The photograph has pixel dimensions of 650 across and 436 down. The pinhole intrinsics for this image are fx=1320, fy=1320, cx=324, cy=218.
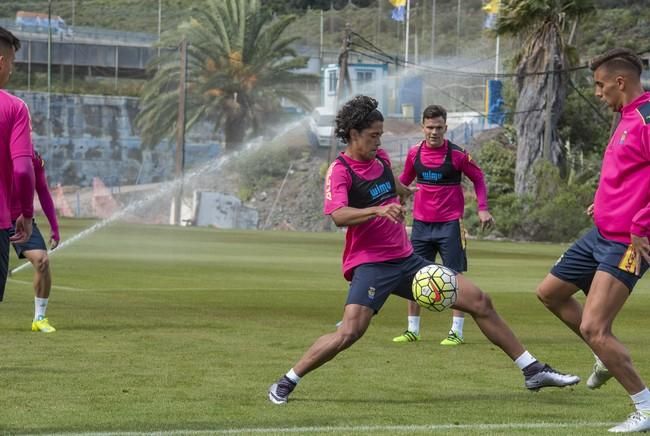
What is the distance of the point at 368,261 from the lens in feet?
33.6

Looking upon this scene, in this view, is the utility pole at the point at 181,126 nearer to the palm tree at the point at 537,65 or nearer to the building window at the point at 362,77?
the palm tree at the point at 537,65

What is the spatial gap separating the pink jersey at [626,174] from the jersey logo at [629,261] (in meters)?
0.11

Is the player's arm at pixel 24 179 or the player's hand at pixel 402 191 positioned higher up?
the player's arm at pixel 24 179

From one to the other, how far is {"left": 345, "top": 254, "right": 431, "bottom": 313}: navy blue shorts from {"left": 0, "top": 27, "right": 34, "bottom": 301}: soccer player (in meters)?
2.76

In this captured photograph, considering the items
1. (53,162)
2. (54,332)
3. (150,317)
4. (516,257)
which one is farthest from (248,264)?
(53,162)

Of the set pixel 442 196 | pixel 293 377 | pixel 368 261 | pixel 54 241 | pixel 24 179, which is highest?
pixel 24 179

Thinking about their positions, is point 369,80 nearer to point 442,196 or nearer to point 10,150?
point 442,196

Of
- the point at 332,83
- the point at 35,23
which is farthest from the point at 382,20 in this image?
the point at 332,83

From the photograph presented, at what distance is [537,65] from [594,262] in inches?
1741

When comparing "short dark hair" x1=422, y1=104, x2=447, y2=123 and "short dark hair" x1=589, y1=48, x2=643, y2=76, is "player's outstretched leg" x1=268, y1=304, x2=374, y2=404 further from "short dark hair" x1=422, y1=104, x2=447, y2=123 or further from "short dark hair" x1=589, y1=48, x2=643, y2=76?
"short dark hair" x1=422, y1=104, x2=447, y2=123

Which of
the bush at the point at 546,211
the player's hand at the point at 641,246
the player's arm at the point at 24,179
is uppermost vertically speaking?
the player's arm at the point at 24,179

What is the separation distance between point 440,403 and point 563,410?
0.93 m

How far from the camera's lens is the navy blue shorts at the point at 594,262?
28.9 feet

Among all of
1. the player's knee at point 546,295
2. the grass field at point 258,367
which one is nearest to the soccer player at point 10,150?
the grass field at point 258,367
